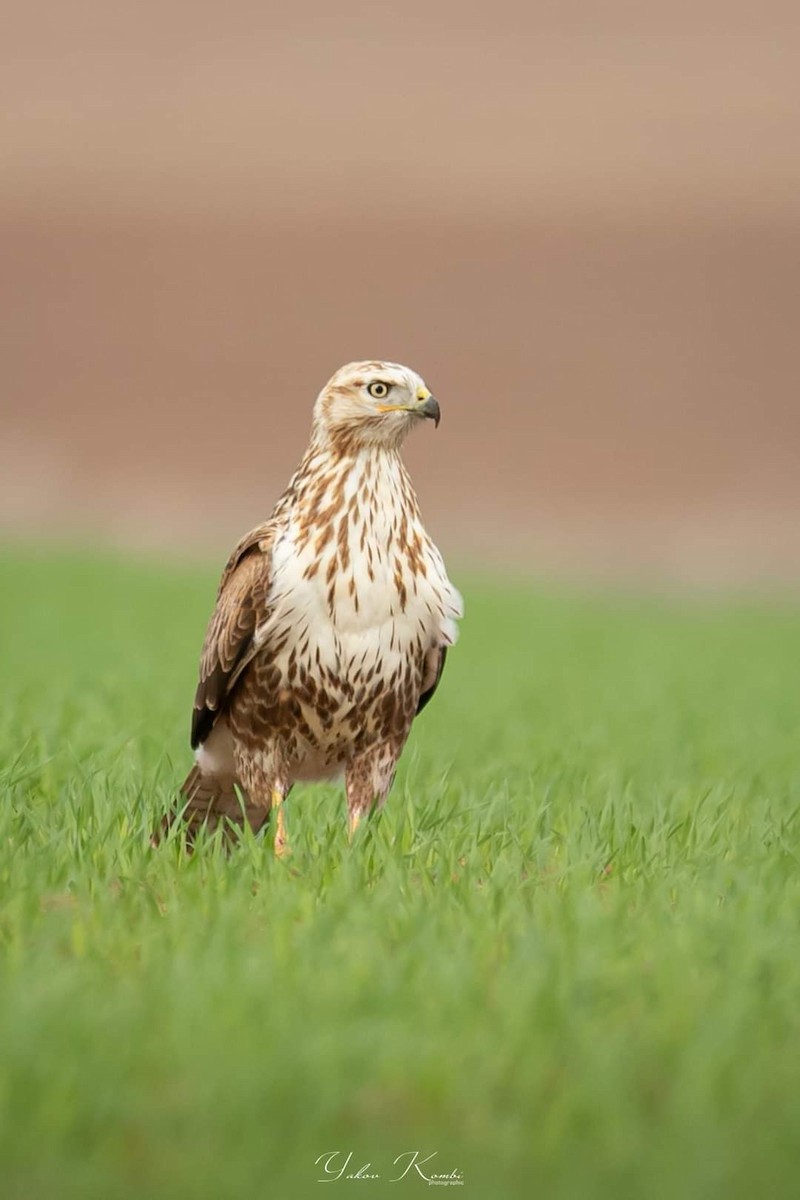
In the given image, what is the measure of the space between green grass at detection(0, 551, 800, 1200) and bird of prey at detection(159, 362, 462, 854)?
0.95 feet

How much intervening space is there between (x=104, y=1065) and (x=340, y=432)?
2.80 metres

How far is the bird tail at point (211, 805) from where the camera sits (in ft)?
20.7

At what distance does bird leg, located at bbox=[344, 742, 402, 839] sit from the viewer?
234 inches

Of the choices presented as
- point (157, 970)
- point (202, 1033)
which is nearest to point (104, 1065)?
point (202, 1033)

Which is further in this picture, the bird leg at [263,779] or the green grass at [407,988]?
the bird leg at [263,779]

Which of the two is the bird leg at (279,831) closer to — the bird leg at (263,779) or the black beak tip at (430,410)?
the bird leg at (263,779)

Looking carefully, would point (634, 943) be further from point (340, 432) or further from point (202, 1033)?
point (340, 432)

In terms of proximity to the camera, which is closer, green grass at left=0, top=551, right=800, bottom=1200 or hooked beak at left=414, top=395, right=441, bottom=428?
green grass at left=0, top=551, right=800, bottom=1200

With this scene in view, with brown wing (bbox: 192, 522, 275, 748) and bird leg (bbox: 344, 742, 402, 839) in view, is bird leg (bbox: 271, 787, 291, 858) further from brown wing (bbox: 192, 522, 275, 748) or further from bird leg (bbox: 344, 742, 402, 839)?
brown wing (bbox: 192, 522, 275, 748)

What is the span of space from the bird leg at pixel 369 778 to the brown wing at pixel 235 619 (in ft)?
1.75
